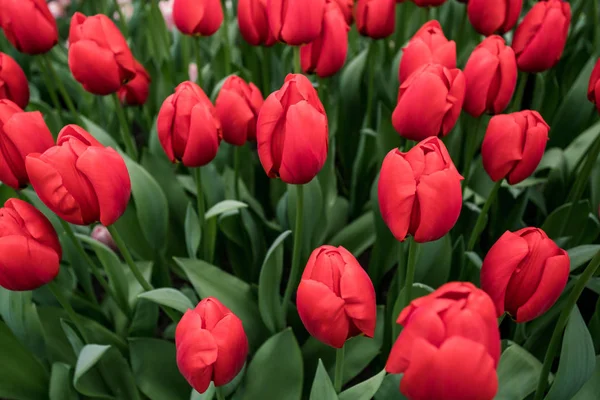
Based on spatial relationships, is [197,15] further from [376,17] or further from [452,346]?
[452,346]

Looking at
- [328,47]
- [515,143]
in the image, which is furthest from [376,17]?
[515,143]

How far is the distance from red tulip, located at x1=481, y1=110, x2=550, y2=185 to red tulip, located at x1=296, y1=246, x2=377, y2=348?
0.89ft

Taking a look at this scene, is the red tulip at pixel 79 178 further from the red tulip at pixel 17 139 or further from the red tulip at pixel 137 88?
the red tulip at pixel 137 88

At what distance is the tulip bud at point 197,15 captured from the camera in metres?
0.91

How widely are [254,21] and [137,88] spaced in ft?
0.90

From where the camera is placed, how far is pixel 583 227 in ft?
3.12

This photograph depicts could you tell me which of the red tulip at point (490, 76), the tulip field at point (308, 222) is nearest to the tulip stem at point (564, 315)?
the tulip field at point (308, 222)

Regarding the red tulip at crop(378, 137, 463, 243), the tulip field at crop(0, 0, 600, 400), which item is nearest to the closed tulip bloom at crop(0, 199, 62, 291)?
the tulip field at crop(0, 0, 600, 400)

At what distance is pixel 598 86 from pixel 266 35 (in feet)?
1.63

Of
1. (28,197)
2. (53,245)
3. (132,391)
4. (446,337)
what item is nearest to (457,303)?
(446,337)

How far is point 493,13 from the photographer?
897mm

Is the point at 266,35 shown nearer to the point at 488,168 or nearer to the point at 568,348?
the point at 488,168

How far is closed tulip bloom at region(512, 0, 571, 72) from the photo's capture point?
0.83 metres

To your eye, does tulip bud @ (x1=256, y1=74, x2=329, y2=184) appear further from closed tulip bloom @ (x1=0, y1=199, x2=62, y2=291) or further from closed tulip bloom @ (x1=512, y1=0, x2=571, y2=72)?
closed tulip bloom @ (x1=512, y1=0, x2=571, y2=72)
